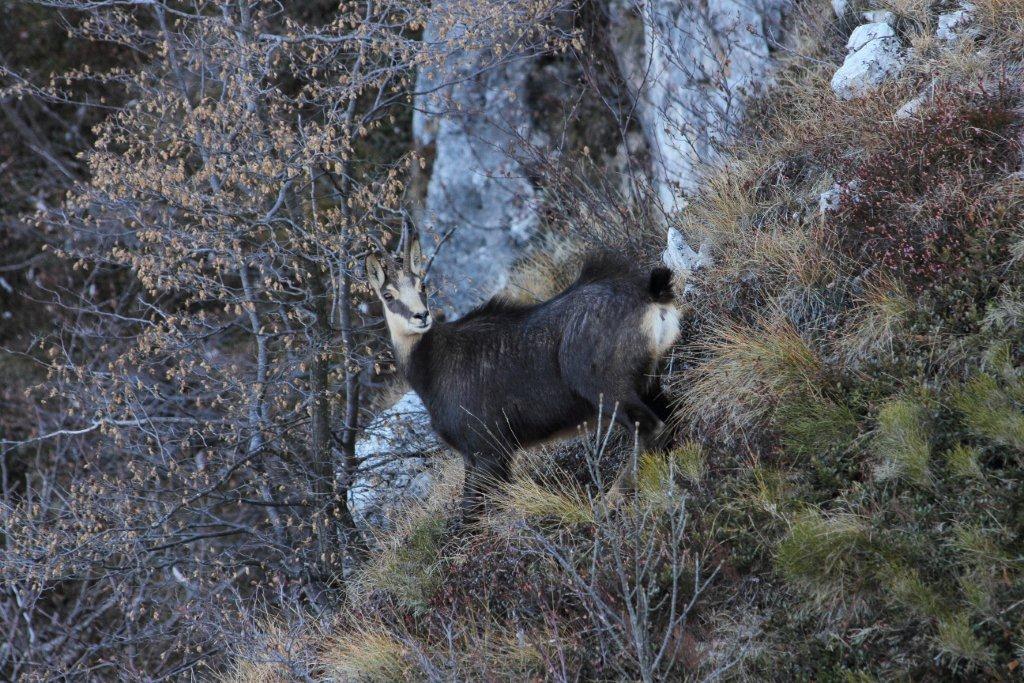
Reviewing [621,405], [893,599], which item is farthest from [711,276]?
[893,599]

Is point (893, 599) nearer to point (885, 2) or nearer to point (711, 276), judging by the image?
point (711, 276)

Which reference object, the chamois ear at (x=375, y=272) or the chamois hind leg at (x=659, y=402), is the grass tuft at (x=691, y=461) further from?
the chamois ear at (x=375, y=272)

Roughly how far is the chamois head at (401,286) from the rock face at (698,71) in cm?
306

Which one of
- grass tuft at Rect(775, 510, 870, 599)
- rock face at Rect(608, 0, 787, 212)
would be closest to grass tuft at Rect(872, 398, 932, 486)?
grass tuft at Rect(775, 510, 870, 599)

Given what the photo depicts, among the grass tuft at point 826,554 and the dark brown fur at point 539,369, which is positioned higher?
the dark brown fur at point 539,369

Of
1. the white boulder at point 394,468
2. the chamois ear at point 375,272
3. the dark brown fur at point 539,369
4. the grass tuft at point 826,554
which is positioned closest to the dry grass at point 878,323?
the dark brown fur at point 539,369

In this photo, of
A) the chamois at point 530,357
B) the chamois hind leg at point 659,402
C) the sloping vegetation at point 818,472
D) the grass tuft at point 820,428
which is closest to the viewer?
the sloping vegetation at point 818,472

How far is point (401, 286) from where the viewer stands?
7391 mm

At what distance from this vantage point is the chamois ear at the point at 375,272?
24.1 feet

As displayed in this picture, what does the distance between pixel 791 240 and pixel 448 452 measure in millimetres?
3092

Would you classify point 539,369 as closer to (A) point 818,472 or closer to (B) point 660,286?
(B) point 660,286

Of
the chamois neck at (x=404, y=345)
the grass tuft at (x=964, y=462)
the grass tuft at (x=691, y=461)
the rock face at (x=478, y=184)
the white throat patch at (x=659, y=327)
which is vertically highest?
the rock face at (x=478, y=184)

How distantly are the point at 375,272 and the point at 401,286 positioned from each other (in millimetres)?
198

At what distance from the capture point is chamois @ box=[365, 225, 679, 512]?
659 cm
